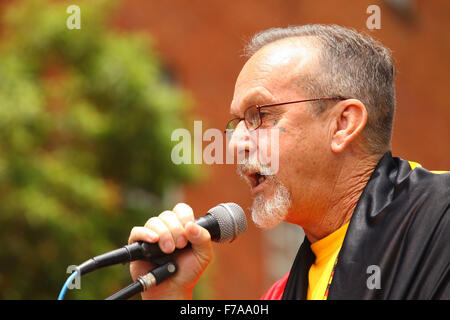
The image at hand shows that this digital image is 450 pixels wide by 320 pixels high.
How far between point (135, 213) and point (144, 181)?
45cm

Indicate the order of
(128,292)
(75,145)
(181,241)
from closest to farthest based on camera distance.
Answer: (128,292), (181,241), (75,145)

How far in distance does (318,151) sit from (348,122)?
0.19 metres

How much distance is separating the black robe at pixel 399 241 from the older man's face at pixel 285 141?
28cm

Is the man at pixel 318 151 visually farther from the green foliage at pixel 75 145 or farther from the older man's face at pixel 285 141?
the green foliage at pixel 75 145

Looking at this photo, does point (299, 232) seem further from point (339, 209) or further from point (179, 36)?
point (339, 209)

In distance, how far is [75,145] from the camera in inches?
280

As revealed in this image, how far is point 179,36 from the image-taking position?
11.4 meters

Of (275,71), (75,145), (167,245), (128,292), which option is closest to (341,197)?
(275,71)

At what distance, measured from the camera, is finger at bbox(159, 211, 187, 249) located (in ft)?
7.72

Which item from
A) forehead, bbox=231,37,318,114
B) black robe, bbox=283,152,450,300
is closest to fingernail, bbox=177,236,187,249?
black robe, bbox=283,152,450,300

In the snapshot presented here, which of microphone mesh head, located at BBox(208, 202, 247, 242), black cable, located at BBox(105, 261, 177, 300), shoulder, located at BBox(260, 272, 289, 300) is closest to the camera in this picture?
black cable, located at BBox(105, 261, 177, 300)

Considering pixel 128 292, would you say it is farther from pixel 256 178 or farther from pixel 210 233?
pixel 256 178

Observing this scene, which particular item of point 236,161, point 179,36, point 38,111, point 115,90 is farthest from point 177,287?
point 179,36

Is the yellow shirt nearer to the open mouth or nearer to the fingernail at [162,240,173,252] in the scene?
the open mouth
